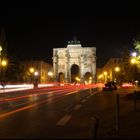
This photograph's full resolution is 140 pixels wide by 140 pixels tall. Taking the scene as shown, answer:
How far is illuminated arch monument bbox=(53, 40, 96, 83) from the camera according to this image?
511ft

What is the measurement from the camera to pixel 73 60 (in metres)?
159

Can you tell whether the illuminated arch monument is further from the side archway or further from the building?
the side archway

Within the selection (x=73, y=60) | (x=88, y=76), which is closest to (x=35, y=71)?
(x=73, y=60)

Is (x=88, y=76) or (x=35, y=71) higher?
(x=88, y=76)

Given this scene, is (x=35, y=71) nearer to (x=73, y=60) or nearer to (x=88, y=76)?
(x=73, y=60)

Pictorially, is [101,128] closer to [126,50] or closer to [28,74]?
[126,50]

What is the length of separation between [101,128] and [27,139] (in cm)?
308

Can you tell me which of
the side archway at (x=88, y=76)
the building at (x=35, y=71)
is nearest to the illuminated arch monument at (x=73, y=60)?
the building at (x=35, y=71)

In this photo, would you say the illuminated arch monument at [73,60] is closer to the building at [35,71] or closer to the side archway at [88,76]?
the building at [35,71]

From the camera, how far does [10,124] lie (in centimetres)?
1323

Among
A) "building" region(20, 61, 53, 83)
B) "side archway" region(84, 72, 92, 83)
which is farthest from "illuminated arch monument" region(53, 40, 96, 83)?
"side archway" region(84, 72, 92, 83)

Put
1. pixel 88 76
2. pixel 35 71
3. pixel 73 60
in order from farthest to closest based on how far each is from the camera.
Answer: pixel 88 76 < pixel 73 60 < pixel 35 71

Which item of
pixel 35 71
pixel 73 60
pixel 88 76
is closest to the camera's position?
pixel 35 71

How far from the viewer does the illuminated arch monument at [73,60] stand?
511ft
